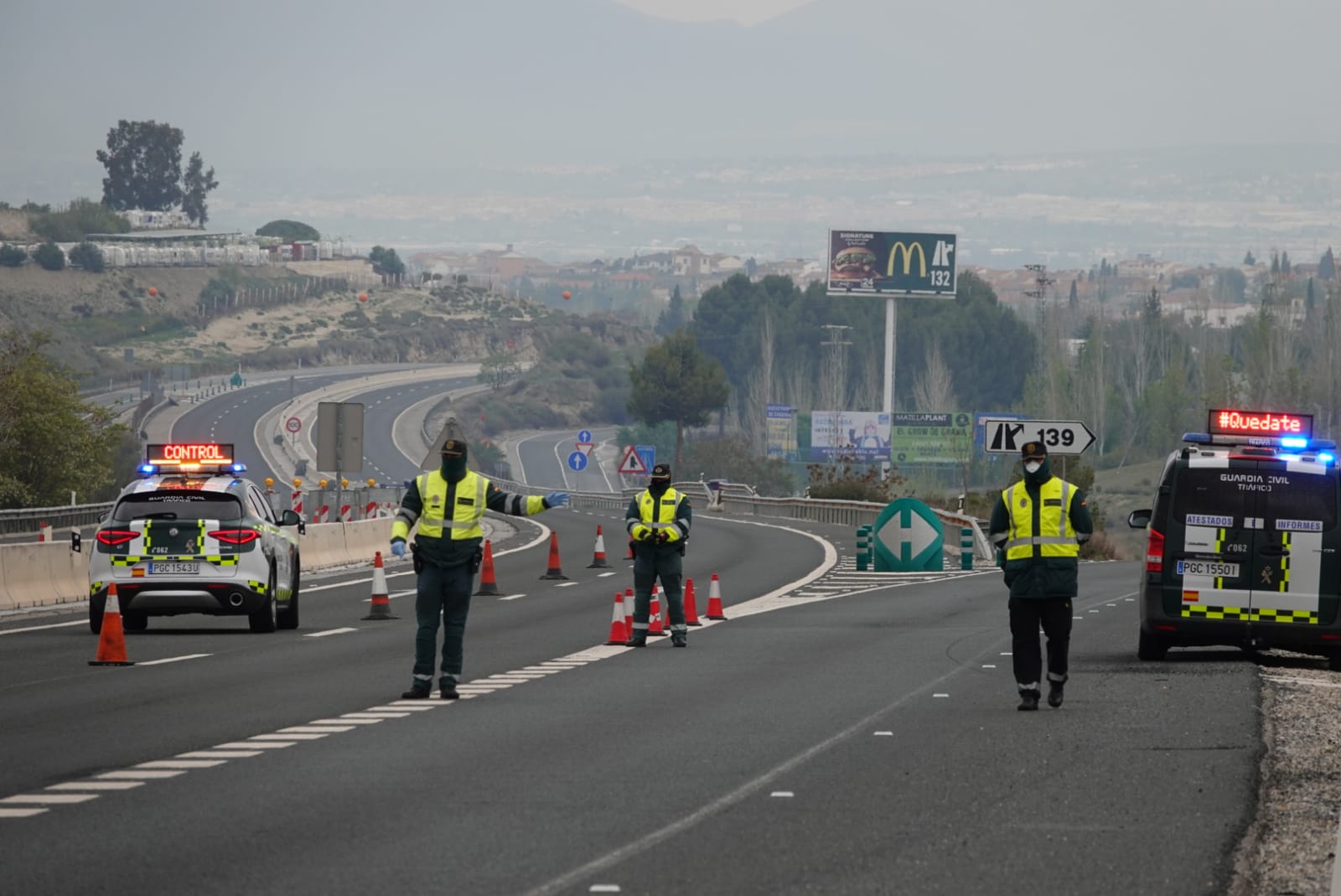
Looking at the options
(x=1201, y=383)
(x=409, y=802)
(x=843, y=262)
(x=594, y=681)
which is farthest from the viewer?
(x=1201, y=383)

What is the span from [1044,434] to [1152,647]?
16.5 meters

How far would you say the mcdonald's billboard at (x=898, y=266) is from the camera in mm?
139000

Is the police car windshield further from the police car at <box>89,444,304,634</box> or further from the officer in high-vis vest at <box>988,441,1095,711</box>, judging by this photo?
the officer in high-vis vest at <box>988,441,1095,711</box>

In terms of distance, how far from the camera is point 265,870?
939 centimetres

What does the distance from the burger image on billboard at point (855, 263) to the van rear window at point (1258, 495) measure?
120254mm

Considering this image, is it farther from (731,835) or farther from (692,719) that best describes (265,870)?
(692,719)

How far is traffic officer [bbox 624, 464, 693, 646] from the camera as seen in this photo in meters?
21.0

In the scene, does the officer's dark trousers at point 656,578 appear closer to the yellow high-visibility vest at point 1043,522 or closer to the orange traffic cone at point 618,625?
the orange traffic cone at point 618,625

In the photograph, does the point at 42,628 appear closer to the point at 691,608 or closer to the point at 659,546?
the point at 691,608

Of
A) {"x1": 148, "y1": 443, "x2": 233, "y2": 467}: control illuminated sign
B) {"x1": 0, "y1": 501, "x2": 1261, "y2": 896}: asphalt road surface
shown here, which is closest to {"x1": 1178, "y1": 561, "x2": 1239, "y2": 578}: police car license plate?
{"x1": 0, "y1": 501, "x2": 1261, "y2": 896}: asphalt road surface

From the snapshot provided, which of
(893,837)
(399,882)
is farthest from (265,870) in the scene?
(893,837)

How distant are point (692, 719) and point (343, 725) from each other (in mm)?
2338

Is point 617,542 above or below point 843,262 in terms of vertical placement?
below

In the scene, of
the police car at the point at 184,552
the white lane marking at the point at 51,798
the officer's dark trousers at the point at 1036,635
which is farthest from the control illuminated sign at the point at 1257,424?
the white lane marking at the point at 51,798
